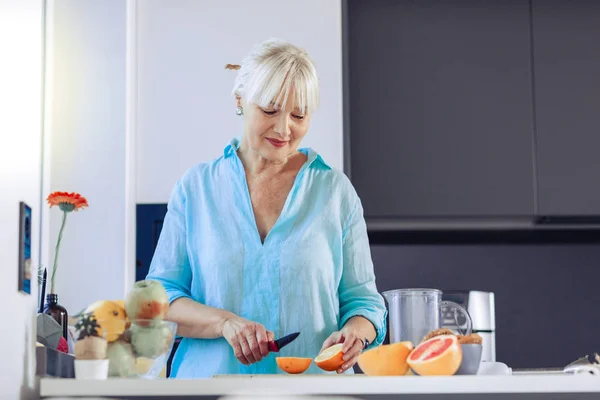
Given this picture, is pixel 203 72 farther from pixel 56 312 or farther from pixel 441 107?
pixel 56 312

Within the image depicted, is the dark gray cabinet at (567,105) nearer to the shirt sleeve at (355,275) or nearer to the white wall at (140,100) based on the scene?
the white wall at (140,100)

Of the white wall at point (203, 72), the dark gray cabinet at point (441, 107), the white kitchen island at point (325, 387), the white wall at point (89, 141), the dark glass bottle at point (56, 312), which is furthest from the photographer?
the dark gray cabinet at point (441, 107)

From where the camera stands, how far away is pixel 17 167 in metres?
1.33

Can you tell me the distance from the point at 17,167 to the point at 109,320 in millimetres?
249

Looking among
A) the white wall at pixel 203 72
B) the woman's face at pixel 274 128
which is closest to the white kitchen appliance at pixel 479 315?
the white wall at pixel 203 72

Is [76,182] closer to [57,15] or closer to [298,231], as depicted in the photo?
[57,15]

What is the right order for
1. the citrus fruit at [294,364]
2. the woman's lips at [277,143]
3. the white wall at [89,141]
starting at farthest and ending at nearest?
the white wall at [89,141] → the woman's lips at [277,143] → the citrus fruit at [294,364]

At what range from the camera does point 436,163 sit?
3338 mm

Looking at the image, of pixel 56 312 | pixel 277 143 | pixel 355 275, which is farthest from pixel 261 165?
pixel 56 312

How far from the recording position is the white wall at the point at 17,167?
123 centimetres

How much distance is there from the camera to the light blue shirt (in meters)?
2.01

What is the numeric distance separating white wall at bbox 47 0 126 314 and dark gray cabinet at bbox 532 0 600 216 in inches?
56.2

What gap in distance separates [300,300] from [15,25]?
0.94m

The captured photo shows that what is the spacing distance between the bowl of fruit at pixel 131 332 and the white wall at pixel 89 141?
5.57ft
